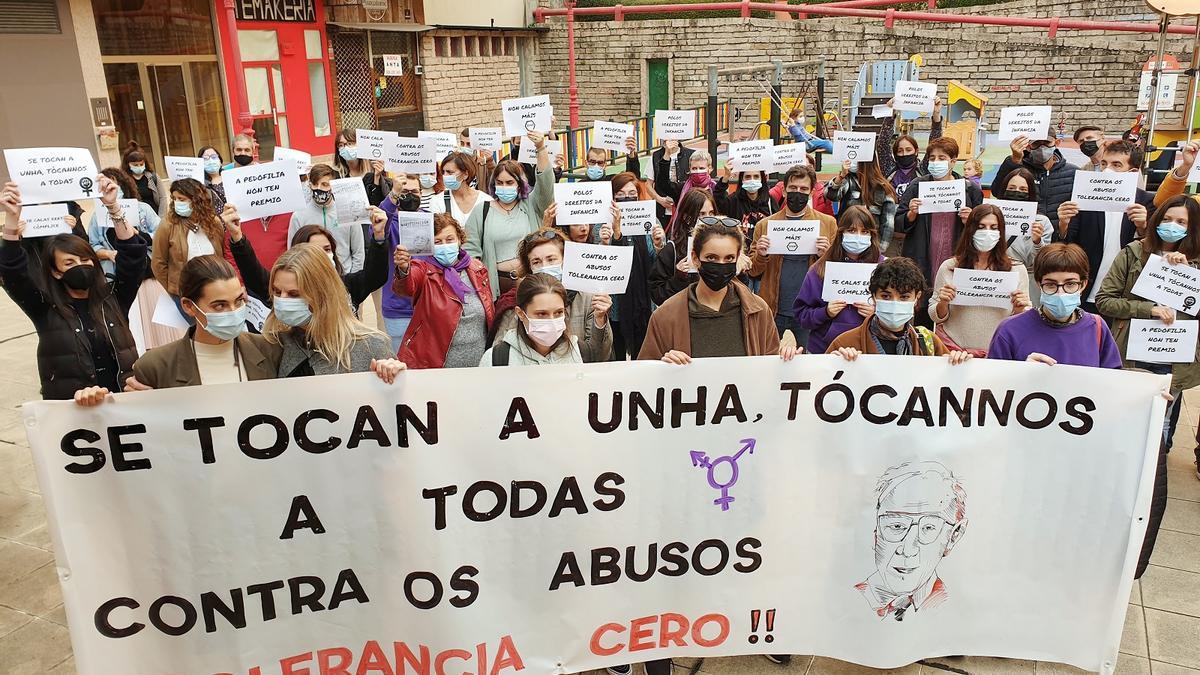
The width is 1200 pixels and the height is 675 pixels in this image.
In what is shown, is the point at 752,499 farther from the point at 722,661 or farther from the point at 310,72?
the point at 310,72

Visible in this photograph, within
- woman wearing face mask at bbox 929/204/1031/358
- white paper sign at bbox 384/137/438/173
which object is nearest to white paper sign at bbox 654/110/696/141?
white paper sign at bbox 384/137/438/173

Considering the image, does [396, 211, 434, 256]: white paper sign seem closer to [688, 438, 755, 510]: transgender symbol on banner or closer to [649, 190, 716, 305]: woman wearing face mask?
[649, 190, 716, 305]: woman wearing face mask

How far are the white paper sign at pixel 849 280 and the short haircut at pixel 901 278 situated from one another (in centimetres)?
55

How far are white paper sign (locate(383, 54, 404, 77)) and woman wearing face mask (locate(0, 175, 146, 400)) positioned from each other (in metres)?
21.1

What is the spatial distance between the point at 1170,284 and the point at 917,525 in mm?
1955

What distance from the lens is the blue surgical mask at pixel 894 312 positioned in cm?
341

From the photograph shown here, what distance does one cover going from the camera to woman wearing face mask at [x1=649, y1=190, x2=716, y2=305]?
507 centimetres

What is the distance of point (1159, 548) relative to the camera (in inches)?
168

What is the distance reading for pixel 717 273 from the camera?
3.59 meters

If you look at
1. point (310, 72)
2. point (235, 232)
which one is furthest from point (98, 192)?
point (310, 72)

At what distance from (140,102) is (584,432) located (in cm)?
1799

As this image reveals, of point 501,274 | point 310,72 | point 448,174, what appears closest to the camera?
point 501,274

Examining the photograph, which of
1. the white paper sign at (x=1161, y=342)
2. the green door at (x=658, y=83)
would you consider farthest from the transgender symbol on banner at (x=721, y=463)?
the green door at (x=658, y=83)

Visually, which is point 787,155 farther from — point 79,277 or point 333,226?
point 79,277
